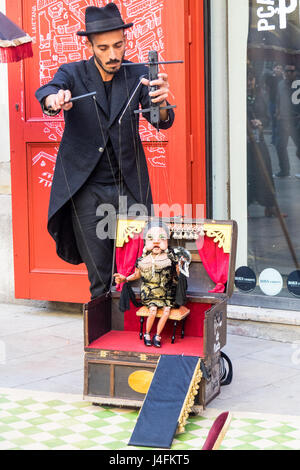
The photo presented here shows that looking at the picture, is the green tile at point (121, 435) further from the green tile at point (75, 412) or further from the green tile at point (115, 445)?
the green tile at point (75, 412)

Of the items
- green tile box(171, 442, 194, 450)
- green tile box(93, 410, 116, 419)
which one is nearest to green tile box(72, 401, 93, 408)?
green tile box(93, 410, 116, 419)

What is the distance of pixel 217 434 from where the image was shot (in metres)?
3.21

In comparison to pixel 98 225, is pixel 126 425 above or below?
below

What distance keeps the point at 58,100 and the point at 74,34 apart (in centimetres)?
193

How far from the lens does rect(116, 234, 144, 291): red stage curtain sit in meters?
4.32

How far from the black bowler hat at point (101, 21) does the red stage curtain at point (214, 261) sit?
1.18m

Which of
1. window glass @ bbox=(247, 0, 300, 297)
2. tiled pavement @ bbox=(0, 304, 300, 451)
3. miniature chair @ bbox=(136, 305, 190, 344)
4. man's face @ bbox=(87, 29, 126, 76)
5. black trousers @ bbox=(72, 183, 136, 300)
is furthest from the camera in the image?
window glass @ bbox=(247, 0, 300, 297)

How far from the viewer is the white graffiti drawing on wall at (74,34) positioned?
5.43 m

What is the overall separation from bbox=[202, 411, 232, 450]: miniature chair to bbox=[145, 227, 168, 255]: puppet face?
37.8 inches

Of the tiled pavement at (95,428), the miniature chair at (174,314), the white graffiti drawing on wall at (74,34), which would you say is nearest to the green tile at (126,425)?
the tiled pavement at (95,428)

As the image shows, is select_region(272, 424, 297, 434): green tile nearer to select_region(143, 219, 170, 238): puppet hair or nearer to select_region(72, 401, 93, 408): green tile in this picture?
select_region(72, 401, 93, 408): green tile

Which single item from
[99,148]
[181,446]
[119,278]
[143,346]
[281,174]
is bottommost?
[181,446]

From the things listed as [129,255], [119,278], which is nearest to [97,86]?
[129,255]

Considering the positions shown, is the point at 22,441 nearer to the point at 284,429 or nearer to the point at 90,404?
the point at 90,404
